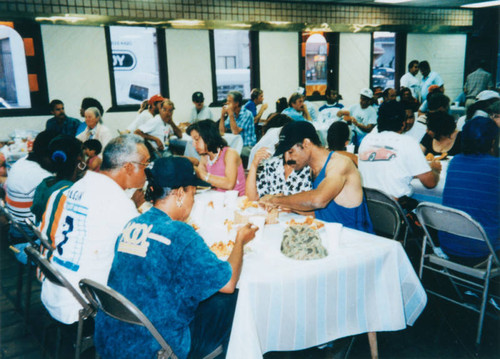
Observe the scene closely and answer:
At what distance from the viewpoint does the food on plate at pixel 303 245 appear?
1878 millimetres

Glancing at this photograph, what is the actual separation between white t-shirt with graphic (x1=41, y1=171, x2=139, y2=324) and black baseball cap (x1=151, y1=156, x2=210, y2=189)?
0.37 m

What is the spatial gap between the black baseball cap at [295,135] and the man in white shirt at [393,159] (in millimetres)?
1008

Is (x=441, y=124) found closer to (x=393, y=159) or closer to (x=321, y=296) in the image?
(x=393, y=159)

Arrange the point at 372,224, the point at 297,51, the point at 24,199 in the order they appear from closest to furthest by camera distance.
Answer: the point at 372,224 → the point at 24,199 → the point at 297,51

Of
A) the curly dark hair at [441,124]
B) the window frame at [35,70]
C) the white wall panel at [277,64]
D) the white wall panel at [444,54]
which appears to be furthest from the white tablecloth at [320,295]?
the white wall panel at [444,54]

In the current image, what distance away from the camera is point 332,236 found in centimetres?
194

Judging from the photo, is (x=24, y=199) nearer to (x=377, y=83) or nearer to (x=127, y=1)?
(x=127, y=1)

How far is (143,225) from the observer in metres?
1.54

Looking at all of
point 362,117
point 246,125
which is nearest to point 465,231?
point 246,125

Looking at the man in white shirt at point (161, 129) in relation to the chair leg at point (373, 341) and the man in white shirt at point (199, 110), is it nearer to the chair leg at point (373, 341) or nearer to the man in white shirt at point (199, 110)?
the man in white shirt at point (199, 110)

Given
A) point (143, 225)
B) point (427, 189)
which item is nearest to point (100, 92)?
point (427, 189)

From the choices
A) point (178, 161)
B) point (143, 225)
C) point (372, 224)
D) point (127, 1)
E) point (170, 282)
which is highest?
point (127, 1)

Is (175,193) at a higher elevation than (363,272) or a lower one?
higher

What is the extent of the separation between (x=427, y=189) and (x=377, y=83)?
25.8ft
